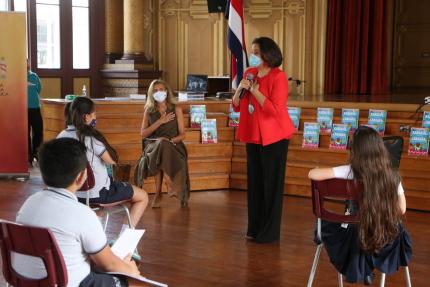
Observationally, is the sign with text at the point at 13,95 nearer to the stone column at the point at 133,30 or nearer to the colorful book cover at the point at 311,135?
the colorful book cover at the point at 311,135

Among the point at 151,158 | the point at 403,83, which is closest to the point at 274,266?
the point at 151,158

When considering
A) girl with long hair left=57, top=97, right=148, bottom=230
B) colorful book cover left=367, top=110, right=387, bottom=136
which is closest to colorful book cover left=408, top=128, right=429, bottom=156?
colorful book cover left=367, top=110, right=387, bottom=136

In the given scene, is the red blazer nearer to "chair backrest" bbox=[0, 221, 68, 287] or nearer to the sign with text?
"chair backrest" bbox=[0, 221, 68, 287]

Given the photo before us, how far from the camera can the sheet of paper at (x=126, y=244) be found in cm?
291

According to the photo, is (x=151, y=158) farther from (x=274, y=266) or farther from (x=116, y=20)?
(x=116, y=20)

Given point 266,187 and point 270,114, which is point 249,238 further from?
point 270,114

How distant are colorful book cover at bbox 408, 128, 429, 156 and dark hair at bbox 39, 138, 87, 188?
15.5 ft

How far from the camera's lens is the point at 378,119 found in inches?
285

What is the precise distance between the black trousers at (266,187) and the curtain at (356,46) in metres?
5.78

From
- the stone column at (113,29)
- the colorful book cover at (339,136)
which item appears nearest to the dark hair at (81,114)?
the colorful book cover at (339,136)

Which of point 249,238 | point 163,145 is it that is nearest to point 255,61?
point 249,238

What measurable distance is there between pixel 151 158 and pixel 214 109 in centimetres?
167

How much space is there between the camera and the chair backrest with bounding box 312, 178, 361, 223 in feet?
11.5

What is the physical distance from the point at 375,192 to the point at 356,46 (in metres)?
7.84
